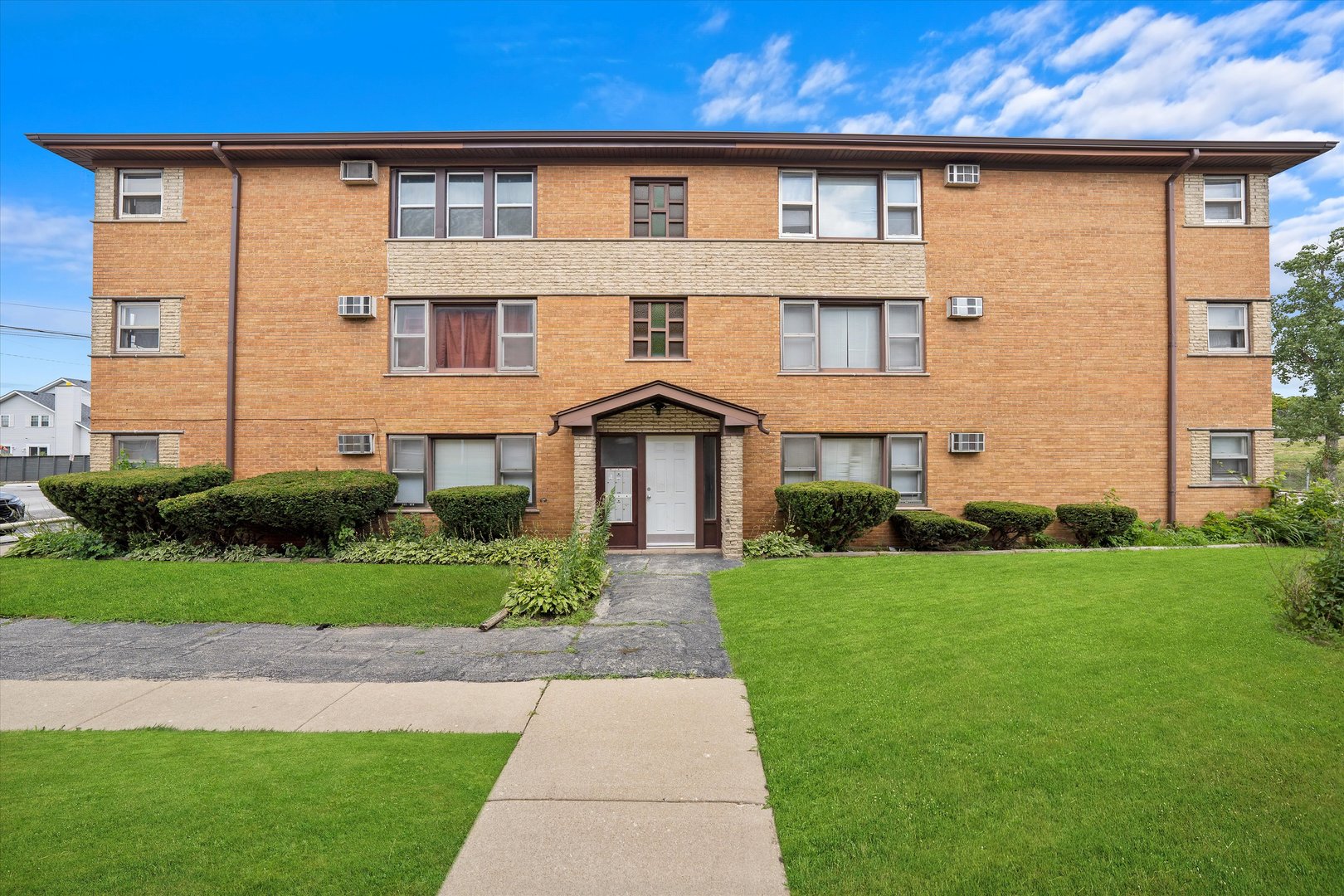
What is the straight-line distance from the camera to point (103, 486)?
10.8 metres

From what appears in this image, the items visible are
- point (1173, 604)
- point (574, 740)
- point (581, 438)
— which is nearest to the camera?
point (574, 740)

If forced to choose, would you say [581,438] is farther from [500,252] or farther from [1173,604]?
[1173,604]

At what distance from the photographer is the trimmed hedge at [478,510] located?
11.5m

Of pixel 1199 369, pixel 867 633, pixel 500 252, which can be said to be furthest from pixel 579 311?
pixel 1199 369

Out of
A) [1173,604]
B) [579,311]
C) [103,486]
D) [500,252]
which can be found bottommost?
[1173,604]

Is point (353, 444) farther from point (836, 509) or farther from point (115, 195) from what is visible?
point (836, 509)

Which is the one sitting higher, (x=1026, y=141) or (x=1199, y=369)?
(x=1026, y=141)

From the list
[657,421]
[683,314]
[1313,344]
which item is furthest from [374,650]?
[1313,344]

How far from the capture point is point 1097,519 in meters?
12.3

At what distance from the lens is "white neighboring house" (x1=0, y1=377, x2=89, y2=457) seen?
178 feet

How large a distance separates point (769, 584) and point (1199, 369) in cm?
1134

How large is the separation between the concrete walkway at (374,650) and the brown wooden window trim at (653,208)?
26.5 feet

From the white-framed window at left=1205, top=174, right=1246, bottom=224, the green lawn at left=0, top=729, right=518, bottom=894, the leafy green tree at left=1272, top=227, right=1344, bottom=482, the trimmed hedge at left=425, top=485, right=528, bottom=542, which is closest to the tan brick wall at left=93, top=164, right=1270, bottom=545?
the trimmed hedge at left=425, top=485, right=528, bottom=542

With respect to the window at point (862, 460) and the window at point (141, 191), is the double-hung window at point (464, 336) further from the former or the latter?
the window at point (862, 460)
